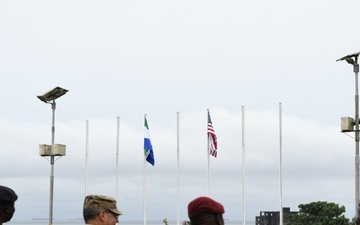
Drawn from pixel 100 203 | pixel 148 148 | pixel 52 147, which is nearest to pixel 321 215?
pixel 148 148

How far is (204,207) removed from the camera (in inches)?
203

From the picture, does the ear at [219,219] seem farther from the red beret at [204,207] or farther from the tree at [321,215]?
the tree at [321,215]

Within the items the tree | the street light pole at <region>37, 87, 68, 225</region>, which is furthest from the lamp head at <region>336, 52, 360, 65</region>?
the tree

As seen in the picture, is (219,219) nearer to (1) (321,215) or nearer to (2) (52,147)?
(2) (52,147)

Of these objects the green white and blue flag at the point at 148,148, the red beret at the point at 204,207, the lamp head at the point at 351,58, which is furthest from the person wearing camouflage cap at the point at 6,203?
the green white and blue flag at the point at 148,148

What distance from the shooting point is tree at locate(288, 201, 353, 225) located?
6456 cm

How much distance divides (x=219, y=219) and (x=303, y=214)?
6179 centimetres

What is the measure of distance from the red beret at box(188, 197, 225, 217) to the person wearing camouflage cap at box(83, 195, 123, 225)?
5.87 ft

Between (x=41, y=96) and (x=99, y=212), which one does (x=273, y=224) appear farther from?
(x=99, y=212)

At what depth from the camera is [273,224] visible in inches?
4149

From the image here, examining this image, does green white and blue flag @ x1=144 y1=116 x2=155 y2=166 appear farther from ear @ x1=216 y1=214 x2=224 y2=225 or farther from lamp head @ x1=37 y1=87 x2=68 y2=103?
ear @ x1=216 y1=214 x2=224 y2=225

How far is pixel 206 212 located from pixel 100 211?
1.95 meters

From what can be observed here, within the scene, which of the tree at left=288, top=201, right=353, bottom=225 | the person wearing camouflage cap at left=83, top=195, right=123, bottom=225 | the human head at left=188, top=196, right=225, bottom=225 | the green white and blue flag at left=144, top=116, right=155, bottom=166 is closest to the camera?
the human head at left=188, top=196, right=225, bottom=225

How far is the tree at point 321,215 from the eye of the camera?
212ft
